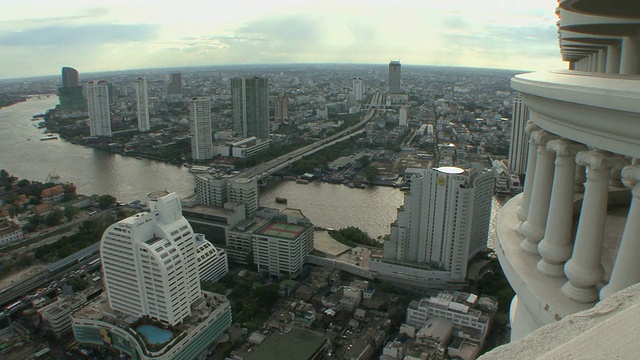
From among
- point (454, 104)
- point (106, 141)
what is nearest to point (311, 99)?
point (454, 104)

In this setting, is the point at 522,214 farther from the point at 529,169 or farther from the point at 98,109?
the point at 98,109

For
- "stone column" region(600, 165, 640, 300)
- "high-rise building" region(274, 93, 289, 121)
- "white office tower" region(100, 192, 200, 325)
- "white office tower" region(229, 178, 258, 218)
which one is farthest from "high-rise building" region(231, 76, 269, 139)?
"stone column" region(600, 165, 640, 300)

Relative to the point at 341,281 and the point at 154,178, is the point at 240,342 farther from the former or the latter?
the point at 154,178

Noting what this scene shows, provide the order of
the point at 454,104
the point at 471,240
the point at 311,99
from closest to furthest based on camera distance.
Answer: the point at 471,240, the point at 454,104, the point at 311,99

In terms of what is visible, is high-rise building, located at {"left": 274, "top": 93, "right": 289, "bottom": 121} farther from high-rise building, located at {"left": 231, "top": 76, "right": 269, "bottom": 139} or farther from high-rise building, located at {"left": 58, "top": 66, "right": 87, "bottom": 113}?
high-rise building, located at {"left": 58, "top": 66, "right": 87, "bottom": 113}

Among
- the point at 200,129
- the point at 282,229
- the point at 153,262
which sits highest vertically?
the point at 200,129

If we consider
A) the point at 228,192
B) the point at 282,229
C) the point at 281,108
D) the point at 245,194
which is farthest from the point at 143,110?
the point at 282,229

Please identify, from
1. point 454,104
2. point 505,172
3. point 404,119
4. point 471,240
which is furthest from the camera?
point 454,104

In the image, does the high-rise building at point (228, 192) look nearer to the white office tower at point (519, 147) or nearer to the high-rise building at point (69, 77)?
the white office tower at point (519, 147)
